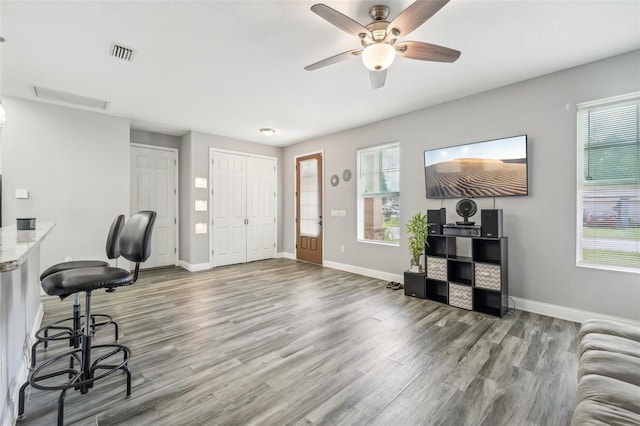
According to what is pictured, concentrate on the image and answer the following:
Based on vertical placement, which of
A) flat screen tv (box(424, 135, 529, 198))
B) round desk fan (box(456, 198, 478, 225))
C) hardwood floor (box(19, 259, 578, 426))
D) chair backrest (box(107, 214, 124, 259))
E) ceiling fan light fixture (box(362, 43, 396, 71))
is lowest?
hardwood floor (box(19, 259, 578, 426))

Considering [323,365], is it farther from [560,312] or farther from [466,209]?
[560,312]

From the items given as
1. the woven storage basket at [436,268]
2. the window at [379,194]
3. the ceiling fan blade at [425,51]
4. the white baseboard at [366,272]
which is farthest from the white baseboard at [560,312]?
the ceiling fan blade at [425,51]

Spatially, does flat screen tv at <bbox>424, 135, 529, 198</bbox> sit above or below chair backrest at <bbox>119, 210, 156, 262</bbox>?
above

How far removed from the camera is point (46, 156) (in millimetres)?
4082

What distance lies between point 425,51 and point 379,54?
451 mm

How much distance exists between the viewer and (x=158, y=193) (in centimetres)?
570

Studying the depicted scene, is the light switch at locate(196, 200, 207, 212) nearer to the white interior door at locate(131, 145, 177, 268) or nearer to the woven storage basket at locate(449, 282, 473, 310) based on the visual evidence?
the white interior door at locate(131, 145, 177, 268)

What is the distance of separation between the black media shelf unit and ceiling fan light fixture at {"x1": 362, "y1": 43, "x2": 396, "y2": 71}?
236 centimetres

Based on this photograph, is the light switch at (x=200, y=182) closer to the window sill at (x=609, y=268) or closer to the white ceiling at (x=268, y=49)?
the white ceiling at (x=268, y=49)

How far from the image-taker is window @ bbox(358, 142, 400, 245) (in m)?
4.70

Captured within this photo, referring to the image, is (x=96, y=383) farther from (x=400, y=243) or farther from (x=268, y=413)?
(x=400, y=243)

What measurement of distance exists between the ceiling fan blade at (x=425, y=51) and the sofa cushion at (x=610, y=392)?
7.46 feet

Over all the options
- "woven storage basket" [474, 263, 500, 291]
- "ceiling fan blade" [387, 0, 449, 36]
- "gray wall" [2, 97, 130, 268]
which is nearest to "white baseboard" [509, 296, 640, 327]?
"woven storage basket" [474, 263, 500, 291]

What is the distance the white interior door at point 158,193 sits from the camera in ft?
17.9
